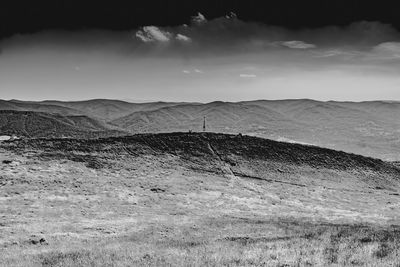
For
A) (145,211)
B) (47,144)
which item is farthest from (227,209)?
(47,144)

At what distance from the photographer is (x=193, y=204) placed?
27.5 m

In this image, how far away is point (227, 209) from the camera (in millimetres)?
26969

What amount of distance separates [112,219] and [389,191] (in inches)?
1233

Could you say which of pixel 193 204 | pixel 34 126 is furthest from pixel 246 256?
pixel 34 126

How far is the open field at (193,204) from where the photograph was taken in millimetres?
12031

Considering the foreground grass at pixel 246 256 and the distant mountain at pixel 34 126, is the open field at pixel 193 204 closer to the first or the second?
the foreground grass at pixel 246 256

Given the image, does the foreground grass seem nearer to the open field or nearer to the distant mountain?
the open field

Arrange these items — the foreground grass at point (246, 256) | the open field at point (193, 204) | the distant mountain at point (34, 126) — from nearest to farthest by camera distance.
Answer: the foreground grass at point (246, 256) → the open field at point (193, 204) → the distant mountain at point (34, 126)

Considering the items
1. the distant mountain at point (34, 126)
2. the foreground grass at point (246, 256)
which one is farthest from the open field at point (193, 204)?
the distant mountain at point (34, 126)

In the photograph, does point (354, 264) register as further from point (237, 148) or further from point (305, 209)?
point (237, 148)

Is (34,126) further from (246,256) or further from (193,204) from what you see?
(246,256)

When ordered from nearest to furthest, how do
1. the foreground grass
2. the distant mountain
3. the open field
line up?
the foreground grass
the open field
the distant mountain

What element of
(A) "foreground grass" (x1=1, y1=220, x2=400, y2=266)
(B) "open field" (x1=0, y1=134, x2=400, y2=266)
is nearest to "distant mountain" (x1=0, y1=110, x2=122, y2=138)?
(B) "open field" (x1=0, y1=134, x2=400, y2=266)

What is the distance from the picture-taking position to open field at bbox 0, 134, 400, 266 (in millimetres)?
12031
